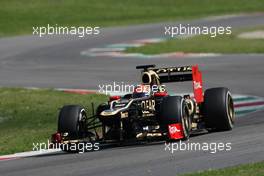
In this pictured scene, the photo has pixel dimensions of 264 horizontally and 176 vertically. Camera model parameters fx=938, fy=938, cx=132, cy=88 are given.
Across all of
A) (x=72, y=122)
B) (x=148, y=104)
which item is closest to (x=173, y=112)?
(x=148, y=104)

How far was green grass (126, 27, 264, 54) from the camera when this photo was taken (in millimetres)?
34656

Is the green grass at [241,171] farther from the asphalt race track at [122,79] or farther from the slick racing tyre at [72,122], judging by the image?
the slick racing tyre at [72,122]

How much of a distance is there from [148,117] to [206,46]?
20.9m

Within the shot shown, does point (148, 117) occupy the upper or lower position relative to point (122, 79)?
lower

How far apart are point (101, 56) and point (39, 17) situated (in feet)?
52.1

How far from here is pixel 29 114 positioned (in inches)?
823

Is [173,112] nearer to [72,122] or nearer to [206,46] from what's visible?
[72,122]

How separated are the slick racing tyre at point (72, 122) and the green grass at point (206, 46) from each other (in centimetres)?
1871

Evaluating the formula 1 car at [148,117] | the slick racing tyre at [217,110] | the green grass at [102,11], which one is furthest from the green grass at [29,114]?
the green grass at [102,11]

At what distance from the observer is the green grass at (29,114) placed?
17203mm

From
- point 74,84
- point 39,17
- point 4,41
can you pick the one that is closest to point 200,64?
point 74,84

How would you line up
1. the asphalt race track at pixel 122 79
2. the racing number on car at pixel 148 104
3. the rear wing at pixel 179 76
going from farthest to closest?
the rear wing at pixel 179 76 → the racing number on car at pixel 148 104 → the asphalt race track at pixel 122 79

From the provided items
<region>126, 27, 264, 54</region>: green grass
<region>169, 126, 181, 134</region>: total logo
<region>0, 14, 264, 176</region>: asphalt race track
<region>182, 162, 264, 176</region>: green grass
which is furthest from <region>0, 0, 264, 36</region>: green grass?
<region>182, 162, 264, 176</region>: green grass

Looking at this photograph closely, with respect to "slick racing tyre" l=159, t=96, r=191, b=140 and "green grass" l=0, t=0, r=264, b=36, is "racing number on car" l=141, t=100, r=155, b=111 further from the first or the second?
"green grass" l=0, t=0, r=264, b=36
